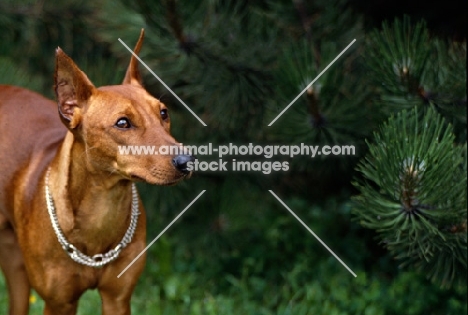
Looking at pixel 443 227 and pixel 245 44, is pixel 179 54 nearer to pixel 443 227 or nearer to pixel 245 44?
pixel 245 44

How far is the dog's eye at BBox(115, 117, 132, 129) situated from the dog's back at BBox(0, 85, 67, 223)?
0.42 metres

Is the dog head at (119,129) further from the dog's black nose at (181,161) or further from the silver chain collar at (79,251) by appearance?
the silver chain collar at (79,251)

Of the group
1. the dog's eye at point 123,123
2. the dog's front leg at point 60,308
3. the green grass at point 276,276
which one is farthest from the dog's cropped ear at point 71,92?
the green grass at point 276,276

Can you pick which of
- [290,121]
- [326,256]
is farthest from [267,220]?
[290,121]

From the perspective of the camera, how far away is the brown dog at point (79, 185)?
2.22 metres

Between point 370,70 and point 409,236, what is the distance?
0.65 metres

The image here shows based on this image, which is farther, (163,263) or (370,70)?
(163,263)

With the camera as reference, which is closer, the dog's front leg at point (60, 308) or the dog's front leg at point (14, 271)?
the dog's front leg at point (60, 308)

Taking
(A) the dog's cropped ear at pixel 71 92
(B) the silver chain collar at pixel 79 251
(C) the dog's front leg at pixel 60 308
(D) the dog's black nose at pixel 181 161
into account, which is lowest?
(C) the dog's front leg at pixel 60 308

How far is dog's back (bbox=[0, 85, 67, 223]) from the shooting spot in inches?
101

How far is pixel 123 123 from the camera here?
2.21 meters

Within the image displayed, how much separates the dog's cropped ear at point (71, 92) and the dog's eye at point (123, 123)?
0.40 ft

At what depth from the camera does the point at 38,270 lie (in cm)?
241

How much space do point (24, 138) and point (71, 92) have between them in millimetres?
460
